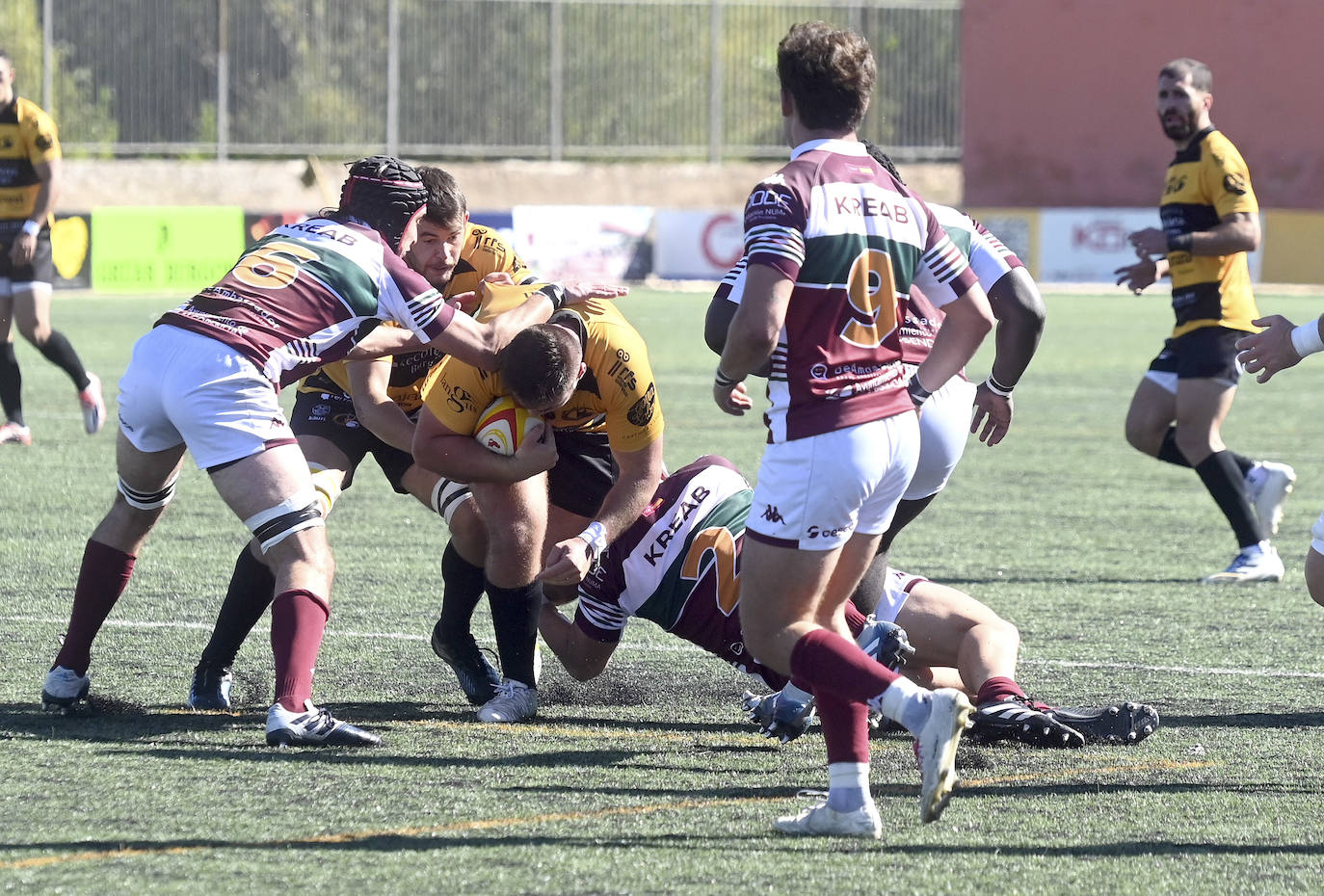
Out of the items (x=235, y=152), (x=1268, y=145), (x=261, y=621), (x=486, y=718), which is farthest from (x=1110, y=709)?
(x=1268, y=145)

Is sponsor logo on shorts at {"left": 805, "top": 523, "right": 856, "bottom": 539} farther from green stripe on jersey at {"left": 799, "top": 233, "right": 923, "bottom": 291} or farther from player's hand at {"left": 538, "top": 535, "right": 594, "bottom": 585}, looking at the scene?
player's hand at {"left": 538, "top": 535, "right": 594, "bottom": 585}

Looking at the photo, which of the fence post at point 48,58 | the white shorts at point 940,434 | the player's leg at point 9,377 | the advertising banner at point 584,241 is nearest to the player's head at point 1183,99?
the white shorts at point 940,434

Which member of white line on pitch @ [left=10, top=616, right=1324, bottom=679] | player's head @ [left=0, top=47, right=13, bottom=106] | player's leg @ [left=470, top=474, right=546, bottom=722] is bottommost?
white line on pitch @ [left=10, top=616, right=1324, bottom=679]

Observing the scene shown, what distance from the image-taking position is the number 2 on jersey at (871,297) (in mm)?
4195

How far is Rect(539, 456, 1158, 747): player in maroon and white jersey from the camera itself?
5.12m

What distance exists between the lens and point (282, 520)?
194 inches

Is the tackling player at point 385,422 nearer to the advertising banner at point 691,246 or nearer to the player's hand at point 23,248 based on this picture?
the player's hand at point 23,248

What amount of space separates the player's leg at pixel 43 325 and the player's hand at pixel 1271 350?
8.34m

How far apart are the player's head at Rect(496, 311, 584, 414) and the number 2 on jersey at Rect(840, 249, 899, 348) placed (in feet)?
3.93

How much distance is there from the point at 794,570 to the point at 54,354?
857 cm

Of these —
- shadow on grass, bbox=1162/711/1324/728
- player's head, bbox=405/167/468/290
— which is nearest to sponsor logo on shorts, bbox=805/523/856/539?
shadow on grass, bbox=1162/711/1324/728

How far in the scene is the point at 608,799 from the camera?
452 cm

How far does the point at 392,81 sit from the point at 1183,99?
28.5 metres

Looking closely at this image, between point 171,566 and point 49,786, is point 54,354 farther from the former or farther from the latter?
point 49,786
